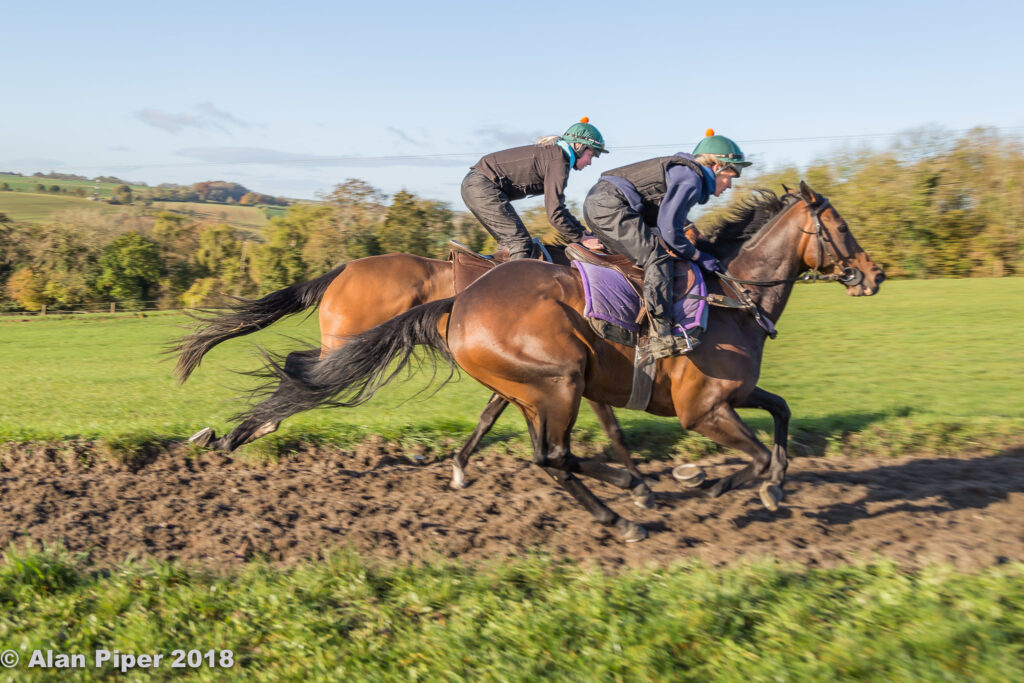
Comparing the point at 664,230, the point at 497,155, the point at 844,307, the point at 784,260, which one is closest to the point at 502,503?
the point at 664,230

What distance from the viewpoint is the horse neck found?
17.9ft

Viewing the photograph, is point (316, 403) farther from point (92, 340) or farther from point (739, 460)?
point (92, 340)

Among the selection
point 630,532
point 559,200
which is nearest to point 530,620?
point 630,532

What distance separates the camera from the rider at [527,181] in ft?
21.0

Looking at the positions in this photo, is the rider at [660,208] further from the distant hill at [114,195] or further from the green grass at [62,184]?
the green grass at [62,184]

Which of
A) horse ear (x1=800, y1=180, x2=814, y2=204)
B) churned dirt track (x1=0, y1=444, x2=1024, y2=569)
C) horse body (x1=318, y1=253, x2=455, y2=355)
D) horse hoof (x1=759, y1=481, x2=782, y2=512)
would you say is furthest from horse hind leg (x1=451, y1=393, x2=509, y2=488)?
horse ear (x1=800, y1=180, x2=814, y2=204)

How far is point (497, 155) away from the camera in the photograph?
6.85 metres

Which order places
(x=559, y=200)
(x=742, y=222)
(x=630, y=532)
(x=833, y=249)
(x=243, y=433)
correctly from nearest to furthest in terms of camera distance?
(x=630, y=532) < (x=833, y=249) < (x=742, y=222) < (x=559, y=200) < (x=243, y=433)

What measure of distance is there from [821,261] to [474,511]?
2.95 meters

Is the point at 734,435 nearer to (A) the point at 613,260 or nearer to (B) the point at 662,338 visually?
(B) the point at 662,338

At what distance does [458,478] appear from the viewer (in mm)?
6039

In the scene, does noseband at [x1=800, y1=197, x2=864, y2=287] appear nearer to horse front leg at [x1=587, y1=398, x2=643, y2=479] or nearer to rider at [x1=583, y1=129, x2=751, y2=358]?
rider at [x1=583, y1=129, x2=751, y2=358]

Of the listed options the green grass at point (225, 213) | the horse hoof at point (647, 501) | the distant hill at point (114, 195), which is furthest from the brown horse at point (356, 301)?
the distant hill at point (114, 195)

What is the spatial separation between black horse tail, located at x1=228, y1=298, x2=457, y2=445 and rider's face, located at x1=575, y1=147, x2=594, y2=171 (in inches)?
75.6
